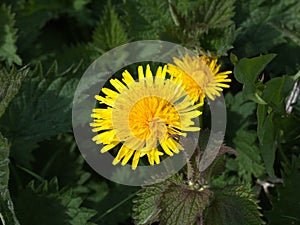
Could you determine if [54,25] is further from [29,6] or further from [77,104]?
[77,104]

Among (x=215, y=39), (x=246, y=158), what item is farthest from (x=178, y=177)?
(x=215, y=39)

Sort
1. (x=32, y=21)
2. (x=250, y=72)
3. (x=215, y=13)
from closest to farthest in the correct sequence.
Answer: (x=250, y=72)
(x=215, y=13)
(x=32, y=21)

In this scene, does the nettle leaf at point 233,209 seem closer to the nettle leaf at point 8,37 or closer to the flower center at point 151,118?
the flower center at point 151,118

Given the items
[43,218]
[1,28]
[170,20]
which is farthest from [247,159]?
[1,28]

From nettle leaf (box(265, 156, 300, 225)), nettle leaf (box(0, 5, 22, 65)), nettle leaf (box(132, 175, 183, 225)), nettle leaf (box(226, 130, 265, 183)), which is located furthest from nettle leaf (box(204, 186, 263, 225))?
nettle leaf (box(0, 5, 22, 65))

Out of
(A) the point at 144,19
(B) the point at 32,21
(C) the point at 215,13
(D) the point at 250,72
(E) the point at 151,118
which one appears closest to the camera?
(E) the point at 151,118

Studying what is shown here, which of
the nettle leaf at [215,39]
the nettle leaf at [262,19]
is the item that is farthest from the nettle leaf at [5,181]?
the nettle leaf at [262,19]

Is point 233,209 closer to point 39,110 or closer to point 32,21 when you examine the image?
point 39,110
